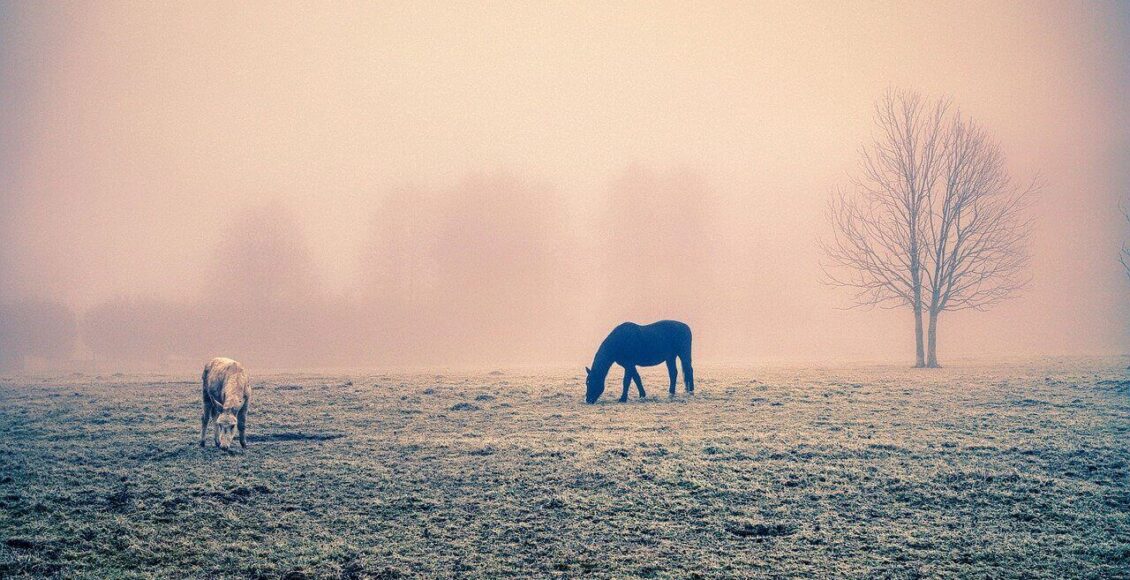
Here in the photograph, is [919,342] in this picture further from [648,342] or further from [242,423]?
[242,423]

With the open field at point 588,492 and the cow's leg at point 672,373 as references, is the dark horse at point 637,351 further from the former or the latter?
the open field at point 588,492

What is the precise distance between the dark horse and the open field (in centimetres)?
247

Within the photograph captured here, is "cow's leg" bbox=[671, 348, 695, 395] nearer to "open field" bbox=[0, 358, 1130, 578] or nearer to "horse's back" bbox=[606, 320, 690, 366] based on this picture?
"horse's back" bbox=[606, 320, 690, 366]

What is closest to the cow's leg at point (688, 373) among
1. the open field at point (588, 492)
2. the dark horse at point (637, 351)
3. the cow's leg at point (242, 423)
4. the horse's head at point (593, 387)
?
the dark horse at point (637, 351)

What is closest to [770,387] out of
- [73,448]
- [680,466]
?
[680,466]

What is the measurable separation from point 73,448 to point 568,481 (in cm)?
1054

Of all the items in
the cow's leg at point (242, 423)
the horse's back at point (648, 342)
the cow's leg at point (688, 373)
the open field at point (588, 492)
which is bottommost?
the open field at point (588, 492)

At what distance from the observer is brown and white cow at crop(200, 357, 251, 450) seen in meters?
12.3

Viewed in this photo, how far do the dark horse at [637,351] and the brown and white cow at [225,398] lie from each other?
911 centimetres

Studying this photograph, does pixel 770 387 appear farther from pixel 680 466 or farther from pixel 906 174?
pixel 906 174

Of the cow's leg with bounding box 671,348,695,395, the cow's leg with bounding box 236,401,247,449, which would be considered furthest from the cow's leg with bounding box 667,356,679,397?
the cow's leg with bounding box 236,401,247,449

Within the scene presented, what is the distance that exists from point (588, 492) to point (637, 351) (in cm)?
1034

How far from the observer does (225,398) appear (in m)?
12.4

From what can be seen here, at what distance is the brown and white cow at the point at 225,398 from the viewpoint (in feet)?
40.2
